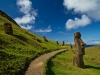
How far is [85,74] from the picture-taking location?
29.0 m

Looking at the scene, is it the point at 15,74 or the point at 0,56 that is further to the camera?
the point at 0,56

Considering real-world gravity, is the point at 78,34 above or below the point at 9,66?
above

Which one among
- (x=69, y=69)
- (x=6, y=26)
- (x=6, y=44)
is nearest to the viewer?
(x=69, y=69)

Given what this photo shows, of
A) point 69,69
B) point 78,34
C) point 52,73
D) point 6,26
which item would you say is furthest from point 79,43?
point 6,26

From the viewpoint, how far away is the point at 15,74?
25.0 m

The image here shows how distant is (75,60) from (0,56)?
14368 mm

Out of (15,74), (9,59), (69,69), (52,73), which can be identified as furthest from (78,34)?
(15,74)

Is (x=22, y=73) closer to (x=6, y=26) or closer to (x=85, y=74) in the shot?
(x=85, y=74)

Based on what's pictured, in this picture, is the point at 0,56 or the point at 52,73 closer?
the point at 52,73

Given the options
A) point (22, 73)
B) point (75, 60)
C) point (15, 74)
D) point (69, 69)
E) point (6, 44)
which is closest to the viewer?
point (15, 74)

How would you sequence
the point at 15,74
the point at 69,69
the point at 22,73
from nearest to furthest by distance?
the point at 15,74
the point at 22,73
the point at 69,69

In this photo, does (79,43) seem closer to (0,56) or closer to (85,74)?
(85,74)

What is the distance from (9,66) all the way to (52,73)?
6.91 metres

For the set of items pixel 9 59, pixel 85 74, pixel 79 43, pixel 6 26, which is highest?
pixel 6 26
